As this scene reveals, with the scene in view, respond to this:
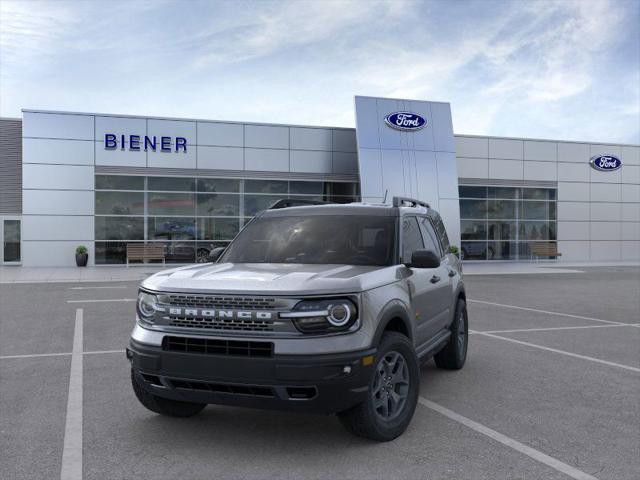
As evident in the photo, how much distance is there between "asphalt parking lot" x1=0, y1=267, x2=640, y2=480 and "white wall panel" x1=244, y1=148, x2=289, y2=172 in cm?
1982

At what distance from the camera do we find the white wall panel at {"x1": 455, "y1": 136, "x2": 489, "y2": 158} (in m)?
30.7

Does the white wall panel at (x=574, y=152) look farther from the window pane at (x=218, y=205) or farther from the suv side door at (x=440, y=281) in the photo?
the suv side door at (x=440, y=281)

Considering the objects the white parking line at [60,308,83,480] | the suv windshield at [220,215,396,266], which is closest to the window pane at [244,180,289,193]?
the white parking line at [60,308,83,480]

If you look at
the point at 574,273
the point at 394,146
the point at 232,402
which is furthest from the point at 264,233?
the point at 394,146

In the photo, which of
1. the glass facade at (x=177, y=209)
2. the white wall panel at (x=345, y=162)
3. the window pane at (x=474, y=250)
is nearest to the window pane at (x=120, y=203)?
the glass facade at (x=177, y=209)

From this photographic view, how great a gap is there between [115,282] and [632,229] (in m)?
29.2

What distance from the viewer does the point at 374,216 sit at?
5285 mm

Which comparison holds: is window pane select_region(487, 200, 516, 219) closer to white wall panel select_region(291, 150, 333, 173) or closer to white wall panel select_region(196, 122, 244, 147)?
white wall panel select_region(291, 150, 333, 173)

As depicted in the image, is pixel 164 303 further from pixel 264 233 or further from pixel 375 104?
pixel 375 104

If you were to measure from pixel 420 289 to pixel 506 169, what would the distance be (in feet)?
93.0

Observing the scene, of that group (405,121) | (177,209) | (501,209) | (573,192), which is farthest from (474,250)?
(177,209)

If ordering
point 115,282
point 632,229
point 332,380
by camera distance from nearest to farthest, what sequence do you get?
point 332,380 → point 115,282 → point 632,229

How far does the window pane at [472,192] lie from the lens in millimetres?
31359

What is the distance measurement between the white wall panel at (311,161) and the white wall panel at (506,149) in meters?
9.07
